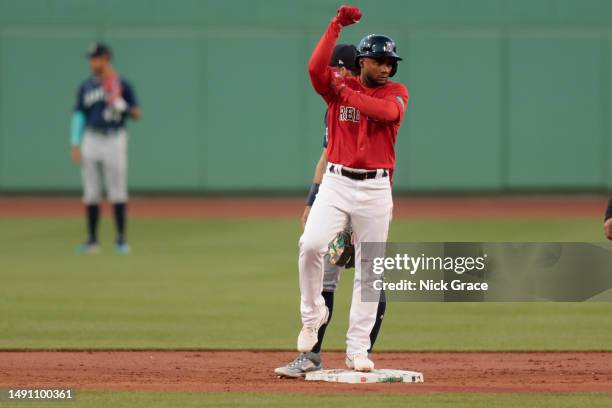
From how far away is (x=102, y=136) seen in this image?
1507cm

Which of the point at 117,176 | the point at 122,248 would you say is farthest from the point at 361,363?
→ the point at 117,176

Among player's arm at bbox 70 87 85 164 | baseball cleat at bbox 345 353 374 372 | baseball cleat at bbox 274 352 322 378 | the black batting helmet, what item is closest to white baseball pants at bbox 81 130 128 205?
player's arm at bbox 70 87 85 164

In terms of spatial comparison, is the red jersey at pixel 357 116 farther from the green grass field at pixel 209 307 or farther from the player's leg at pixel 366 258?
the green grass field at pixel 209 307

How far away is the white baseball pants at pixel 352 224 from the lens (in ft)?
23.1

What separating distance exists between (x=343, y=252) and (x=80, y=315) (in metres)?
3.72

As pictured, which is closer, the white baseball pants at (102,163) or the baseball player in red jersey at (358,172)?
the baseball player in red jersey at (358,172)

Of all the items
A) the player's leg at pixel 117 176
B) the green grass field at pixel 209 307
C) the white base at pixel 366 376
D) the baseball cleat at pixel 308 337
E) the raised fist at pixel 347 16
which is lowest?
the green grass field at pixel 209 307

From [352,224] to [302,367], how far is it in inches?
36.4

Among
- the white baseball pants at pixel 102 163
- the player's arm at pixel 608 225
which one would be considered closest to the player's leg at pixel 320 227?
the player's arm at pixel 608 225

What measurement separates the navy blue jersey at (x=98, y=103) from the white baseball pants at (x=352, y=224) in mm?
8106

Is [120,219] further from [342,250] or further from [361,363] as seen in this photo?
[361,363]

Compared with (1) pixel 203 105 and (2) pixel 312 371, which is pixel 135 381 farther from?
(1) pixel 203 105

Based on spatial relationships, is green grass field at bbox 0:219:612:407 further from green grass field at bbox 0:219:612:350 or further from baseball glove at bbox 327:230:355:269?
baseball glove at bbox 327:230:355:269

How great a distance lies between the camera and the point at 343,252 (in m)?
7.24
